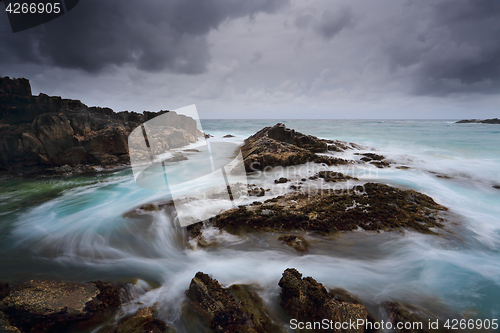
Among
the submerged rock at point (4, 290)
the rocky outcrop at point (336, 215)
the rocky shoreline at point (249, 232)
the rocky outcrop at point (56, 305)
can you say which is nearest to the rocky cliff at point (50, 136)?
the rocky shoreline at point (249, 232)

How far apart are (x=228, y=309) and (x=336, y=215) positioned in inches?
144

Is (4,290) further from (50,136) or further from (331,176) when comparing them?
(50,136)

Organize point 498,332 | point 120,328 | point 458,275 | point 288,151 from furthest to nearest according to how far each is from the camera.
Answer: point 288,151, point 458,275, point 498,332, point 120,328

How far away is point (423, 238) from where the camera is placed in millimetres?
4414

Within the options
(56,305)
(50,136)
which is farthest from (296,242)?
(50,136)

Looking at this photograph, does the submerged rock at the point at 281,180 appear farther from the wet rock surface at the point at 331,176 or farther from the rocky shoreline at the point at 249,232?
the wet rock surface at the point at 331,176

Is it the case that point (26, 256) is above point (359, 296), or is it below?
above

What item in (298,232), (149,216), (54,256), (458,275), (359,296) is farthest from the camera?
(149,216)

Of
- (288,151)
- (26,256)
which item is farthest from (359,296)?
(288,151)

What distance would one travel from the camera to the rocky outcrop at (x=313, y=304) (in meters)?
2.56

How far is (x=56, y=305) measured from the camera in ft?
8.82

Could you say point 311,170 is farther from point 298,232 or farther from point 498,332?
point 498,332

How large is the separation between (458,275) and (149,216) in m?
7.43

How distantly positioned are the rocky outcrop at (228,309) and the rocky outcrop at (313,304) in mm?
359
